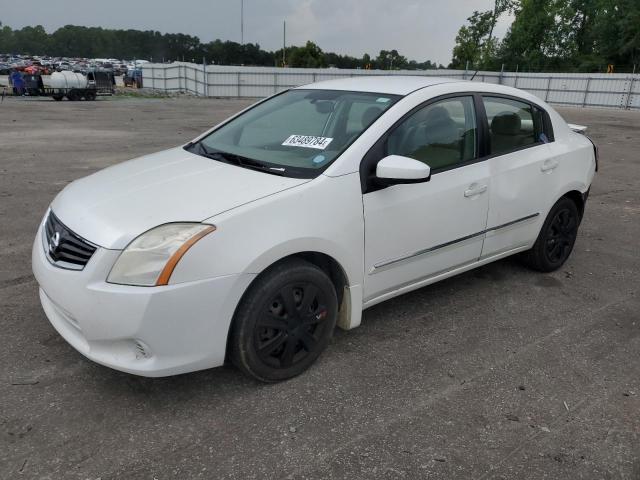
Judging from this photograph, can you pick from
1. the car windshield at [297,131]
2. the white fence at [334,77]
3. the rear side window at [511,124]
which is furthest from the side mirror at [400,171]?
the white fence at [334,77]

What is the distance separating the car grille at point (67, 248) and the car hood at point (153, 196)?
0.04 meters

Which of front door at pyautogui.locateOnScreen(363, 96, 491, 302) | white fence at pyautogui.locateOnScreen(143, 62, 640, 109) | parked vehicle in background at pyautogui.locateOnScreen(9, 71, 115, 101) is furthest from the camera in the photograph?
white fence at pyautogui.locateOnScreen(143, 62, 640, 109)

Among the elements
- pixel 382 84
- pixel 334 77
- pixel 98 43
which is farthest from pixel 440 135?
pixel 98 43

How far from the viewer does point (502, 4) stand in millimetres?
68625

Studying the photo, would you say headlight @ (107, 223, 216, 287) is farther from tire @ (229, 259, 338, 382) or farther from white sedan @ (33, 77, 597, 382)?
tire @ (229, 259, 338, 382)

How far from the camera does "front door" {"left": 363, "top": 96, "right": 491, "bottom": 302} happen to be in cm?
308

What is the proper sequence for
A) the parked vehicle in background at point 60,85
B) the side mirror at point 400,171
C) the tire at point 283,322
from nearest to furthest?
the tire at point 283,322 → the side mirror at point 400,171 → the parked vehicle in background at point 60,85

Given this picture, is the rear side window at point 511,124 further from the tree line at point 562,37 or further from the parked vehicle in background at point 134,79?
the tree line at point 562,37

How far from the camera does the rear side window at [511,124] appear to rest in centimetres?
377

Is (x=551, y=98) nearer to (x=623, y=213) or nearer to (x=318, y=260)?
(x=623, y=213)

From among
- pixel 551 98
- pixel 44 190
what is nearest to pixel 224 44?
pixel 551 98

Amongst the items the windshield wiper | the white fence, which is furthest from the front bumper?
the white fence

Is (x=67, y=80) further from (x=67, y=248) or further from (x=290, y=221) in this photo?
(x=290, y=221)

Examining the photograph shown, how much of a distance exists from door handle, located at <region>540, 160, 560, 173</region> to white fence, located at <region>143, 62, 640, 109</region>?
27070mm
